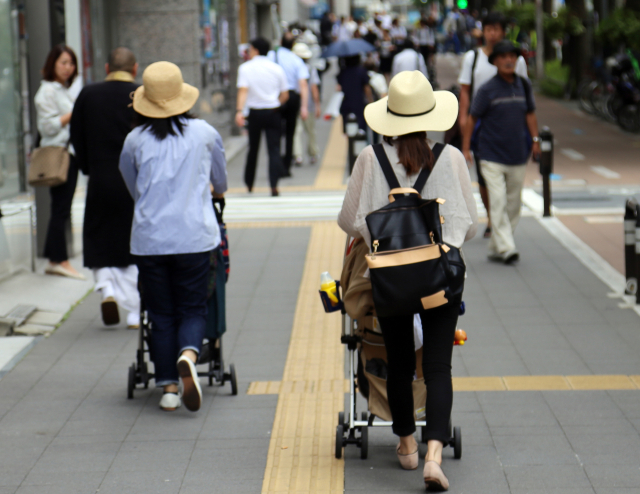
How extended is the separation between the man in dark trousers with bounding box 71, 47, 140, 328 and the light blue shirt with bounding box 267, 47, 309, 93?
7698mm

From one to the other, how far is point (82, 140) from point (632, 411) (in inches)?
148

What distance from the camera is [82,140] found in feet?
21.3

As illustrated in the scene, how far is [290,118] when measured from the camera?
14453mm

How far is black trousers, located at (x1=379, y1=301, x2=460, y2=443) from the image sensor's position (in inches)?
158

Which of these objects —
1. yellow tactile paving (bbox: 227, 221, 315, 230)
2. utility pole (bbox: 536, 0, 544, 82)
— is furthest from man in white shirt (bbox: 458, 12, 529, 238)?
utility pole (bbox: 536, 0, 544, 82)

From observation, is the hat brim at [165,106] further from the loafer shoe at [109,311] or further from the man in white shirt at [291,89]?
the man in white shirt at [291,89]

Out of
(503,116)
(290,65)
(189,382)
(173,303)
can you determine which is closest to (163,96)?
(173,303)

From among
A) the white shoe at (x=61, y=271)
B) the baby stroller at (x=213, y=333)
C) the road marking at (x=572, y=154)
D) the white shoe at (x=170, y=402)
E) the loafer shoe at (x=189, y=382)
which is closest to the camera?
the loafer shoe at (x=189, y=382)

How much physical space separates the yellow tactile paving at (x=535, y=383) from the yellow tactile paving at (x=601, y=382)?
0.05 meters

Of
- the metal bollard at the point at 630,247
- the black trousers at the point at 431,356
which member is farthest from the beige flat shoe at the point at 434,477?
the metal bollard at the point at 630,247

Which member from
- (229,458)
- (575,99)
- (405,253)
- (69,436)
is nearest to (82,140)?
(69,436)

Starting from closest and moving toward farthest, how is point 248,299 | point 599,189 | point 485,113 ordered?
point 248,299 → point 485,113 → point 599,189

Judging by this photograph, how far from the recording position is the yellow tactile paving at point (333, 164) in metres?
13.7

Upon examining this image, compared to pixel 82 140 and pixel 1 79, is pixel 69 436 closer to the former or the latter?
pixel 82 140
